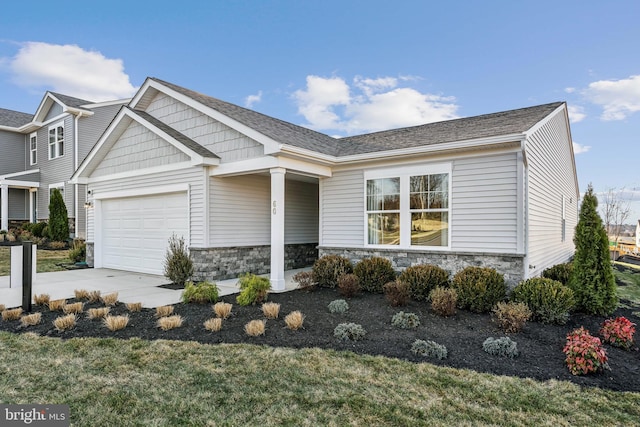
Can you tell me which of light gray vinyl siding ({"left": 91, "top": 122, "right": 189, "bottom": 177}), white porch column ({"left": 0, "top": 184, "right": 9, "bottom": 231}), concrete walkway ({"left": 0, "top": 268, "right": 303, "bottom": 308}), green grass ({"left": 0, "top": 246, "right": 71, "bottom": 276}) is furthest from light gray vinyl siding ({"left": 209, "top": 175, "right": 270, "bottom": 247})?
white porch column ({"left": 0, "top": 184, "right": 9, "bottom": 231})

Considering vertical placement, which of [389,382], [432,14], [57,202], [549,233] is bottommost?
[389,382]

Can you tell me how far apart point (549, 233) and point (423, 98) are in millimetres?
10095

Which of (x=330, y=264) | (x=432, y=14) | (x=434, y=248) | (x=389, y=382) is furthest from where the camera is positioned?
(x=432, y=14)

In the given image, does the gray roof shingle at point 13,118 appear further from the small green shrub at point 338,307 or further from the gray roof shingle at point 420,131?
the small green shrub at point 338,307

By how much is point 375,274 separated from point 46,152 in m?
21.3

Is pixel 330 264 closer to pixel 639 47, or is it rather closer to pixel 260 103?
pixel 639 47

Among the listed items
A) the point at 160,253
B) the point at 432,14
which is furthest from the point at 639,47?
the point at 160,253

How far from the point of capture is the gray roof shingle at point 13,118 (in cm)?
2174

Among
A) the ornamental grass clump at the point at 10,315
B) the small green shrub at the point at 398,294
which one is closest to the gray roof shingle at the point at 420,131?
the small green shrub at the point at 398,294

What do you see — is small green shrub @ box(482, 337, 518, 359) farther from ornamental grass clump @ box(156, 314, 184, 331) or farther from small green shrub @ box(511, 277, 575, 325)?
ornamental grass clump @ box(156, 314, 184, 331)

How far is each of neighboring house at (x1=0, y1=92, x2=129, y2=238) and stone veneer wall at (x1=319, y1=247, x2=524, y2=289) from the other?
15.9 metres

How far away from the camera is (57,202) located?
691 inches

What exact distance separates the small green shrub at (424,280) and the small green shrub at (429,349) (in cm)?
271

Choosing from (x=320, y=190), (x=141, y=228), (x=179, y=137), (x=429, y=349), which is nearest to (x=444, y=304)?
(x=429, y=349)
